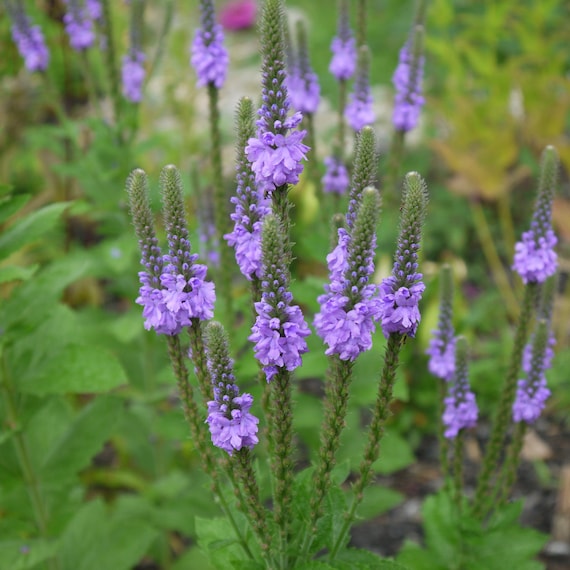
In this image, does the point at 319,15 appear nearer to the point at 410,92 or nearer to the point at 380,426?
the point at 410,92

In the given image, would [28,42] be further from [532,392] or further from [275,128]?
[532,392]

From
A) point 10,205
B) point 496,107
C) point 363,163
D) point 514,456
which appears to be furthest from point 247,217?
point 496,107

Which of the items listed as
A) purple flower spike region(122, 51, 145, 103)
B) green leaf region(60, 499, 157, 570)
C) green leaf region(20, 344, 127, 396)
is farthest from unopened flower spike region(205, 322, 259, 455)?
purple flower spike region(122, 51, 145, 103)

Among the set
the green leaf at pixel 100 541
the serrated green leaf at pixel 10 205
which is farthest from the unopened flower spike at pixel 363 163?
the green leaf at pixel 100 541

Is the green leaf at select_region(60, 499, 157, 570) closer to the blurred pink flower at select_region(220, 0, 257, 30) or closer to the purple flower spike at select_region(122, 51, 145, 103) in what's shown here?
the purple flower spike at select_region(122, 51, 145, 103)

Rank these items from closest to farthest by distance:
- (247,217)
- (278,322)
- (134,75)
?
(278,322), (247,217), (134,75)

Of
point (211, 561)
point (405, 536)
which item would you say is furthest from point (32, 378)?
point (405, 536)
